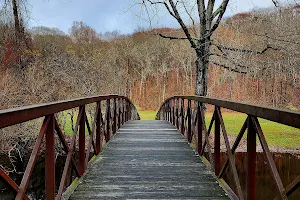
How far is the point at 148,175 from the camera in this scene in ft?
13.0

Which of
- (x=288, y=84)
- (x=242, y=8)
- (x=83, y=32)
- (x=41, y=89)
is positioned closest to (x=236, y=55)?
(x=242, y=8)

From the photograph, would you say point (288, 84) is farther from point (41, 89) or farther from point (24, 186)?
point (24, 186)

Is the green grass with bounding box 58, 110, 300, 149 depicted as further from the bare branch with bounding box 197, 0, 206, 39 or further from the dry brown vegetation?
the bare branch with bounding box 197, 0, 206, 39

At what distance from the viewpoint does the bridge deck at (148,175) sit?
3312mm

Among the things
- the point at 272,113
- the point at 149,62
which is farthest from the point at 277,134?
the point at 149,62

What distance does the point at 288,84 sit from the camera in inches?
1260

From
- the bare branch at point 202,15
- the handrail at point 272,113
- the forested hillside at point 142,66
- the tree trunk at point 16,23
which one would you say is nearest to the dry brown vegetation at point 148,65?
the forested hillside at point 142,66

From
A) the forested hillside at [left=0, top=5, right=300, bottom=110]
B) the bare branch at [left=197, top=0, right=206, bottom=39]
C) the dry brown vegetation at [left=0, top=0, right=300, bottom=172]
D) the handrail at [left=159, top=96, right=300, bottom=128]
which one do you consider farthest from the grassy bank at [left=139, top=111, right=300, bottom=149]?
Result: the handrail at [left=159, top=96, right=300, bottom=128]

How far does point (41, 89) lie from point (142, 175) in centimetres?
1106

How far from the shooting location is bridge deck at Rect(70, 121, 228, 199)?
3.31 meters

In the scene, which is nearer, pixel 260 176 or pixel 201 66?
pixel 201 66

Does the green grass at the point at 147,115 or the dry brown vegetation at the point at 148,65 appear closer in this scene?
the dry brown vegetation at the point at 148,65

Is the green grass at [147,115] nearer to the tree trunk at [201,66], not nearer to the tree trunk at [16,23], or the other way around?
the tree trunk at [201,66]

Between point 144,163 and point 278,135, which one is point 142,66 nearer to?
point 278,135
